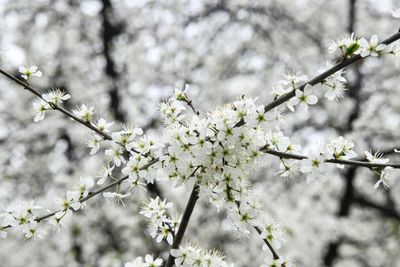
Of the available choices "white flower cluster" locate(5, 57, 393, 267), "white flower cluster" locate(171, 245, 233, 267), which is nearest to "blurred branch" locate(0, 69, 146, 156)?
"white flower cluster" locate(5, 57, 393, 267)

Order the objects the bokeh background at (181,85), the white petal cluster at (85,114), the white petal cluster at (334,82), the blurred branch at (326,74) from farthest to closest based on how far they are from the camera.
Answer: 1. the bokeh background at (181,85)
2. the white petal cluster at (85,114)
3. the white petal cluster at (334,82)
4. the blurred branch at (326,74)

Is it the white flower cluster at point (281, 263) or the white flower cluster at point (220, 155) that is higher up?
the white flower cluster at point (220, 155)

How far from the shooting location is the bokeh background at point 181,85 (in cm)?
696

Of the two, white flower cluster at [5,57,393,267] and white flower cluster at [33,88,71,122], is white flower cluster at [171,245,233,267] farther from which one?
white flower cluster at [33,88,71,122]

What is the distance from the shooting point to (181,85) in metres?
6.93

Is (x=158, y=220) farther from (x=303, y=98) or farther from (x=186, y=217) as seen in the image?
(x=303, y=98)

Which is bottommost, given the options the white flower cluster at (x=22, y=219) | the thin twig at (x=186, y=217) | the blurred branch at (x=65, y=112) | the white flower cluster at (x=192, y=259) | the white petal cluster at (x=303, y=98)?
the white flower cluster at (x=22, y=219)

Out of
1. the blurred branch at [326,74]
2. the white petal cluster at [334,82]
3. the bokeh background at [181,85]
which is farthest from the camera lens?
the bokeh background at [181,85]

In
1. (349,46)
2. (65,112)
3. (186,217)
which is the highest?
(349,46)

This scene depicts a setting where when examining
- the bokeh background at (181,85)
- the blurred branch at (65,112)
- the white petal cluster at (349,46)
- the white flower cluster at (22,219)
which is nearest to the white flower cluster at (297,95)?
the white petal cluster at (349,46)

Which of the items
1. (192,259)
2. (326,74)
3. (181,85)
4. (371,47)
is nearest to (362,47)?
(371,47)

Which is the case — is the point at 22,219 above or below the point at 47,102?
below

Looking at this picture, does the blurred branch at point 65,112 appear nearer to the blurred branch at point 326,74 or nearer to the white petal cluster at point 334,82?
the blurred branch at point 326,74

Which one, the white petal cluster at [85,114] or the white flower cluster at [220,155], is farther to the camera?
the white petal cluster at [85,114]
